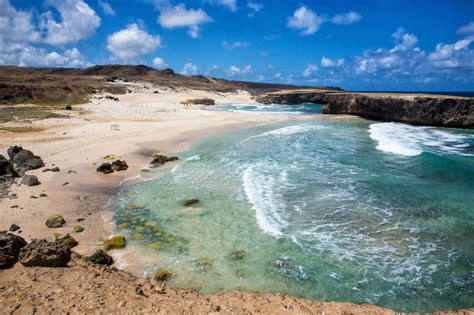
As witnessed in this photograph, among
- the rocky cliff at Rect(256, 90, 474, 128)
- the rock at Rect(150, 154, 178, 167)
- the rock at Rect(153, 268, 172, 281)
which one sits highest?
the rocky cliff at Rect(256, 90, 474, 128)

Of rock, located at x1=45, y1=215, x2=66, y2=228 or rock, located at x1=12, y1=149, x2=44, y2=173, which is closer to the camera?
rock, located at x1=45, y1=215, x2=66, y2=228

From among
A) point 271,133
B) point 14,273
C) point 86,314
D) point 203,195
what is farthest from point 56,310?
point 271,133

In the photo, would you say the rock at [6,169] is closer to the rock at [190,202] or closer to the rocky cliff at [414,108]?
the rock at [190,202]

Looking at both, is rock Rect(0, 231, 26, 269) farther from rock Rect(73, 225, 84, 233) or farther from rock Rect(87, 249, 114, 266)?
rock Rect(73, 225, 84, 233)

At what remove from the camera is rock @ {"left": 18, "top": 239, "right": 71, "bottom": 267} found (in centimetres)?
730

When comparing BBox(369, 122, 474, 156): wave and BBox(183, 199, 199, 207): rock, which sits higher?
BBox(369, 122, 474, 156): wave

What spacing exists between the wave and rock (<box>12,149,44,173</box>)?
20116mm

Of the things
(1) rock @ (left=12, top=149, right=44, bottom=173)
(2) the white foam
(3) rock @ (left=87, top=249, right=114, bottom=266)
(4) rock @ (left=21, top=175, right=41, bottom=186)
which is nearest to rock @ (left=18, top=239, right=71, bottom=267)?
(3) rock @ (left=87, top=249, right=114, bottom=266)

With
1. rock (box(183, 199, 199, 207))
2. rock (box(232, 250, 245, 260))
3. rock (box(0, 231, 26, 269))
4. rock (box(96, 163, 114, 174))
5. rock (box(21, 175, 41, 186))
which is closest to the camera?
rock (box(0, 231, 26, 269))

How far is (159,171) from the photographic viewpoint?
17.6 m

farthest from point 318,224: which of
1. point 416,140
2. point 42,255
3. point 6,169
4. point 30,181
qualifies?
point 416,140

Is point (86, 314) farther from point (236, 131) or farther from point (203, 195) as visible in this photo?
point (236, 131)

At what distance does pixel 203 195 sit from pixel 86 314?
8.17 meters

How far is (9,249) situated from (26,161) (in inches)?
448
